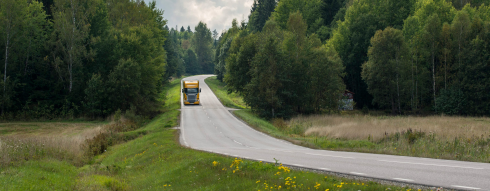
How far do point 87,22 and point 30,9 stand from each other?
267 inches

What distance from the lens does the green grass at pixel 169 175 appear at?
9.12 m

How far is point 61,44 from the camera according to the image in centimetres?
4053

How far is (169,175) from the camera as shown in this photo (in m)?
12.4

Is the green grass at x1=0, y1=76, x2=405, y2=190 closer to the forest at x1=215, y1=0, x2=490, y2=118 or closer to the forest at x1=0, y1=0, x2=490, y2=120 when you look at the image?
the forest at x1=0, y1=0, x2=490, y2=120

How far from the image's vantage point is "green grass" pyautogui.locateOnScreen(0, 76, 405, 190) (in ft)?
29.9

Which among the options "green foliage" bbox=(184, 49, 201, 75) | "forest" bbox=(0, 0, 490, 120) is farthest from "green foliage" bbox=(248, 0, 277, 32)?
"green foliage" bbox=(184, 49, 201, 75)

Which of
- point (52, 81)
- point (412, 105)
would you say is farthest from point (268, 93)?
point (52, 81)

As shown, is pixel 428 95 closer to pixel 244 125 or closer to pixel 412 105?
pixel 412 105

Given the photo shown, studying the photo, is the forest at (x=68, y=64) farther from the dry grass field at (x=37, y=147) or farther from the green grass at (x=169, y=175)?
the green grass at (x=169, y=175)

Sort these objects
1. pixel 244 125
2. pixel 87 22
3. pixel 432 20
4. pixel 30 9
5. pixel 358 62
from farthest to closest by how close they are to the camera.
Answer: pixel 358 62 → pixel 432 20 → pixel 87 22 → pixel 30 9 → pixel 244 125

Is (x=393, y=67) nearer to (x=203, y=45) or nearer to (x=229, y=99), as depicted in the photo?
(x=229, y=99)

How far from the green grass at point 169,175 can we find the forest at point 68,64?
71.6ft

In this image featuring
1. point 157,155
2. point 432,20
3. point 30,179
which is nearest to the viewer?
point 30,179

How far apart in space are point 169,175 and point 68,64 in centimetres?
3626
